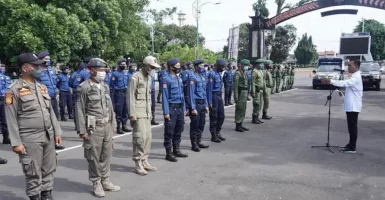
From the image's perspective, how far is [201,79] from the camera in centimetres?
756

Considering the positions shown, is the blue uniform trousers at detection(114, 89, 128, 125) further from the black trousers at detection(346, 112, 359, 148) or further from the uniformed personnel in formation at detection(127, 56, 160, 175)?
the black trousers at detection(346, 112, 359, 148)

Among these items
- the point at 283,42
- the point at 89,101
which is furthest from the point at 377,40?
the point at 89,101

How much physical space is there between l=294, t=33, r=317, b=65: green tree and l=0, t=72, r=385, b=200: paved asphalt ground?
76020 mm

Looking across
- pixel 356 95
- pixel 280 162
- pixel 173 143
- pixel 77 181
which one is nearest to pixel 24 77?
pixel 77 181

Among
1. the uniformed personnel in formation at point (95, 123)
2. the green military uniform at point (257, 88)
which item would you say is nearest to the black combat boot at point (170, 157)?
the uniformed personnel in formation at point (95, 123)

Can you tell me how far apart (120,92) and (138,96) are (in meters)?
4.19

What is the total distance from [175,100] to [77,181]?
2.18 metres

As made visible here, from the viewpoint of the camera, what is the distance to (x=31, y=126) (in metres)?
4.25

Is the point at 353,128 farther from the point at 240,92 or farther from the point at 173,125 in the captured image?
the point at 173,125

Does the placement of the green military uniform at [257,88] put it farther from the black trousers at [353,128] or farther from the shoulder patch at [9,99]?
the shoulder patch at [9,99]

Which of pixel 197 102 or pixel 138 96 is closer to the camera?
pixel 138 96

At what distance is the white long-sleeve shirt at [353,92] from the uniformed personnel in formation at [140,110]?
3835mm

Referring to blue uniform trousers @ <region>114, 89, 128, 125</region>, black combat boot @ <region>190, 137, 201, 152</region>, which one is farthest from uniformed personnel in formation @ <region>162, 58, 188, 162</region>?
blue uniform trousers @ <region>114, 89, 128, 125</region>

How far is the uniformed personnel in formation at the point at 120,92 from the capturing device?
9.66 meters
